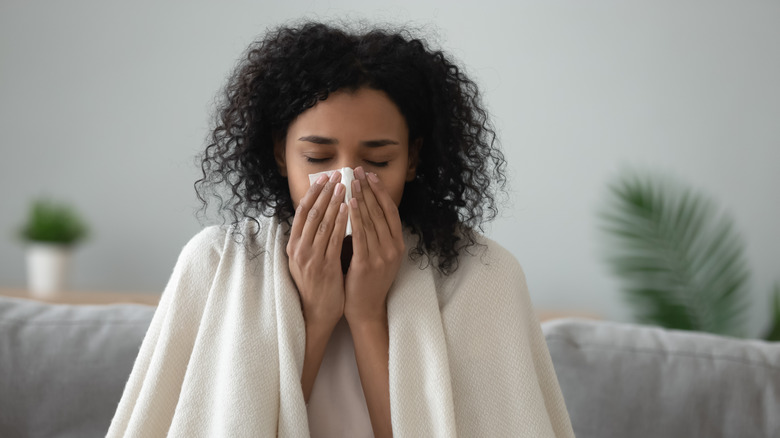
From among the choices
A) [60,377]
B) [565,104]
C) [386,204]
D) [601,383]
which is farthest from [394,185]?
[565,104]

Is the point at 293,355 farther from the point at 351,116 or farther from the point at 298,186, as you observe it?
the point at 351,116

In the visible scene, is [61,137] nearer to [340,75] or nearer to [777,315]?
[340,75]

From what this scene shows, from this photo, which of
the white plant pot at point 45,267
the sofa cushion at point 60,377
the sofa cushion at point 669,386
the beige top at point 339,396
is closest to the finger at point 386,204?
the beige top at point 339,396

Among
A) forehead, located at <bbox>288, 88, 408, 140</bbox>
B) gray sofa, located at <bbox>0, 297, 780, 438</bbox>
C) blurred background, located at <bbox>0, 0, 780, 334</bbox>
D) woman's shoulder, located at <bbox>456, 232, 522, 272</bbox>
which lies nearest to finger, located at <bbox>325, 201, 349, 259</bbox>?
forehead, located at <bbox>288, 88, 408, 140</bbox>

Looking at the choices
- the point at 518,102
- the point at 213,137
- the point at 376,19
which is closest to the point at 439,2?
the point at 376,19

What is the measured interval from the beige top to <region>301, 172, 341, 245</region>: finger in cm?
20

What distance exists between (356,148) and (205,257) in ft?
1.07

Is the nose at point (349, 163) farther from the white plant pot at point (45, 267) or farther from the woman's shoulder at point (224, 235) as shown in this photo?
the white plant pot at point (45, 267)

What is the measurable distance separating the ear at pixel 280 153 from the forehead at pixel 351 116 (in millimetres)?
90

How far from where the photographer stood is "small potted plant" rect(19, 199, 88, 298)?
2910 mm

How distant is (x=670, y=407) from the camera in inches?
64.7

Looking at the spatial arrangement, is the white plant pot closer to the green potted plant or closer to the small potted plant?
the small potted plant

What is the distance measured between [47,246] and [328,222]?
82.5 inches

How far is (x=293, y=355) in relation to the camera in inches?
46.1
